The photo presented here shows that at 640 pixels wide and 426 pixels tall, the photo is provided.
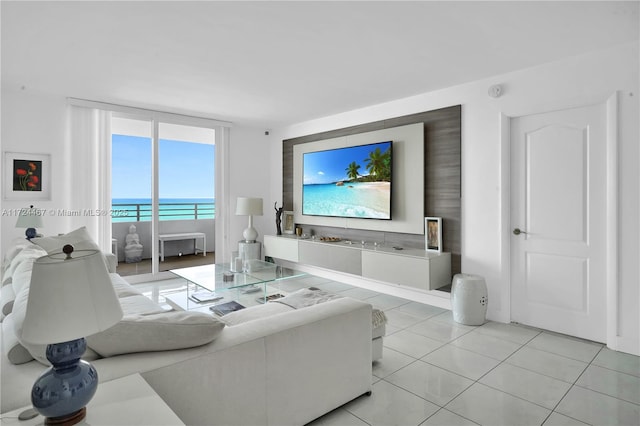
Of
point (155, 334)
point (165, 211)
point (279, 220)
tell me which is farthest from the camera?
point (165, 211)

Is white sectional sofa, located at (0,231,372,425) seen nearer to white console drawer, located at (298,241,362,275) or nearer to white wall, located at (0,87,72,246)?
white console drawer, located at (298,241,362,275)

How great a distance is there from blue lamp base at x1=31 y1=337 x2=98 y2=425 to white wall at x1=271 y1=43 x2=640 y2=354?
3.53m

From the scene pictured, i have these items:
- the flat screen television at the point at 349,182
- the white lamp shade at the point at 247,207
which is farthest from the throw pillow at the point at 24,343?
the white lamp shade at the point at 247,207

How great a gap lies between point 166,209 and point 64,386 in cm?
571

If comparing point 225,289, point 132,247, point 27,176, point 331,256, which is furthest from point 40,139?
point 331,256

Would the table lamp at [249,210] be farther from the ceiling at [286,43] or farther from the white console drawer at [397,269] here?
the white console drawer at [397,269]

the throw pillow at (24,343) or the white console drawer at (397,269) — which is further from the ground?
the throw pillow at (24,343)

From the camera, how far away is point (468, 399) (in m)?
2.20

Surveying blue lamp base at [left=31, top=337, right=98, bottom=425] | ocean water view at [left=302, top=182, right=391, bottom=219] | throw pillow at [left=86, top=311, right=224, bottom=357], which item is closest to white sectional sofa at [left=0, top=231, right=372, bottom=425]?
throw pillow at [left=86, top=311, right=224, bottom=357]

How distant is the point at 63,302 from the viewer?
3.03 feet

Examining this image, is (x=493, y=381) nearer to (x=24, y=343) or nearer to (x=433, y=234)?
(x=433, y=234)

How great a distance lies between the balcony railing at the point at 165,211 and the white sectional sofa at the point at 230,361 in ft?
11.0

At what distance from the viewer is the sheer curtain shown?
4.55 m

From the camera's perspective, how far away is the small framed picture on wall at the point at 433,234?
399cm
